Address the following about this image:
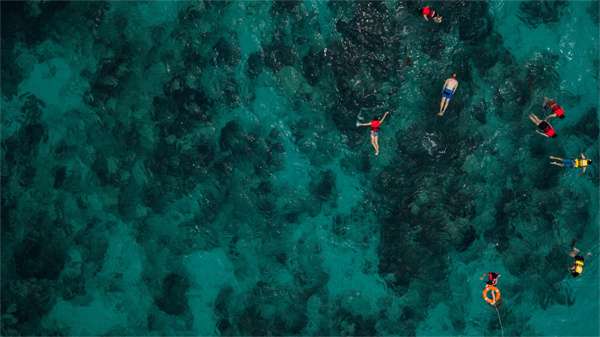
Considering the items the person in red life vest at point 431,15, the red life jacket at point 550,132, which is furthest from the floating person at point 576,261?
the person in red life vest at point 431,15

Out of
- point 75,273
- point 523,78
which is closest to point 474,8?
point 523,78

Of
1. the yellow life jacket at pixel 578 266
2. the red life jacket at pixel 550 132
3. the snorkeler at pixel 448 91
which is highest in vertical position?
the snorkeler at pixel 448 91

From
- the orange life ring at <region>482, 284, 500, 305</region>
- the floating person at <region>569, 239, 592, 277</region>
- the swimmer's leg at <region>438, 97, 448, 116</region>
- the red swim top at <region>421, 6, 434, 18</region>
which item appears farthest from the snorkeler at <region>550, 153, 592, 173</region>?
the red swim top at <region>421, 6, 434, 18</region>

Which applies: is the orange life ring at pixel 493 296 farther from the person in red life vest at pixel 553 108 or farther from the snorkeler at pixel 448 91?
the snorkeler at pixel 448 91

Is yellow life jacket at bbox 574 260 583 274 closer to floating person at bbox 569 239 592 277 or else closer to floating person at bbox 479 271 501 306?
floating person at bbox 569 239 592 277

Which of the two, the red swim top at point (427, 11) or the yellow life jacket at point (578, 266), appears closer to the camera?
the red swim top at point (427, 11)

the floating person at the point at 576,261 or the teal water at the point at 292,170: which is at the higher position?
the teal water at the point at 292,170

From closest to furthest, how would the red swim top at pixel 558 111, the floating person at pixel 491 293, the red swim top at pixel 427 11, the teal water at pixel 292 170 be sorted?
the red swim top at pixel 427 11, the red swim top at pixel 558 111, the teal water at pixel 292 170, the floating person at pixel 491 293

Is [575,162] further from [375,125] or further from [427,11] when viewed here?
[427,11]

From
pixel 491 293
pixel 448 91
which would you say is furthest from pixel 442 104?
pixel 491 293
